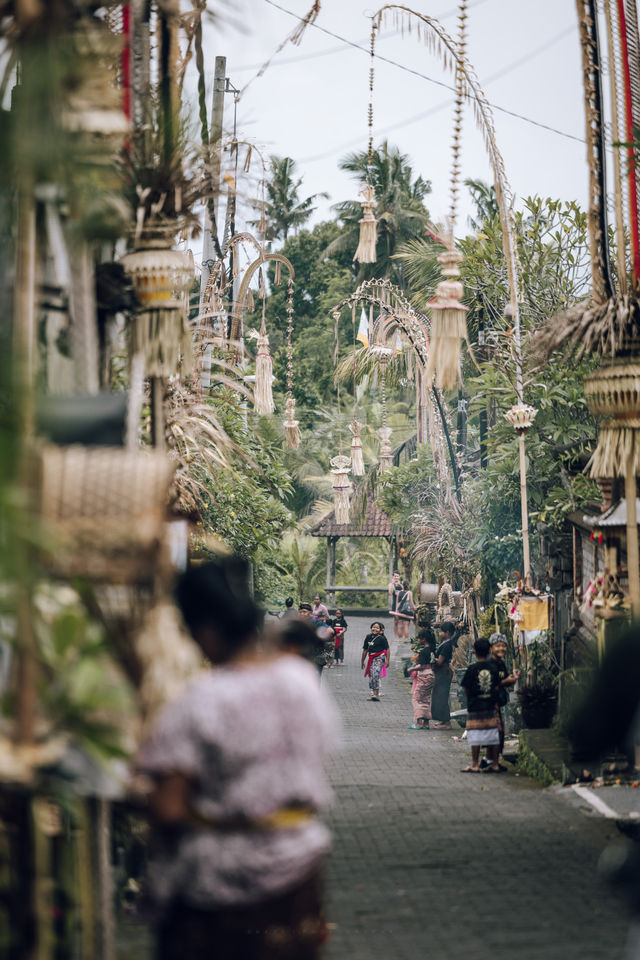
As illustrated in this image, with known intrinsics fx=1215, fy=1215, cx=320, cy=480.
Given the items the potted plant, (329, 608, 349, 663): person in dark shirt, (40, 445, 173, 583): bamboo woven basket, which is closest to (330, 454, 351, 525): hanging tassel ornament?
(329, 608, 349, 663): person in dark shirt

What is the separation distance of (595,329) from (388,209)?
127 ft

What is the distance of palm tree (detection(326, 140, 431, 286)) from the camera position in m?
45.8

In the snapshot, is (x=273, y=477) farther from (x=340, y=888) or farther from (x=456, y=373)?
(x=340, y=888)

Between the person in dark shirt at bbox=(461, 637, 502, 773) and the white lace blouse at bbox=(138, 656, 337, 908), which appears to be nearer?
the white lace blouse at bbox=(138, 656, 337, 908)

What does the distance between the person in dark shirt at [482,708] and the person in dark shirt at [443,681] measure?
4245 millimetres

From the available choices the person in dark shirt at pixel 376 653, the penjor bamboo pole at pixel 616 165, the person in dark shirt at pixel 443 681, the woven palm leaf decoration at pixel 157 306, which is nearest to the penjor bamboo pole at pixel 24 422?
the woven palm leaf decoration at pixel 157 306

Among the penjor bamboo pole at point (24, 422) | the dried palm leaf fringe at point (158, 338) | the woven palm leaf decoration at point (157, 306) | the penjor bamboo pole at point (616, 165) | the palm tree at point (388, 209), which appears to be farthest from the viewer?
the palm tree at point (388, 209)

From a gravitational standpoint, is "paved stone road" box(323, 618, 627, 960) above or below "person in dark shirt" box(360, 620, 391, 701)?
above

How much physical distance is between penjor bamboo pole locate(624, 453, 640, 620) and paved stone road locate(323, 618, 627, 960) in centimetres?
167

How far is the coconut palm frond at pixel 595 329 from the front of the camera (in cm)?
881

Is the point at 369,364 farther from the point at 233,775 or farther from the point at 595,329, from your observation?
the point at 233,775

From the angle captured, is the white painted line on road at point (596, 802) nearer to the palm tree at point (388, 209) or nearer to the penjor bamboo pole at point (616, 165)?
the penjor bamboo pole at point (616, 165)

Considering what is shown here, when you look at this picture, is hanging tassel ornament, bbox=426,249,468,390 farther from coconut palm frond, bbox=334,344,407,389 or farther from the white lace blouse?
coconut palm frond, bbox=334,344,407,389

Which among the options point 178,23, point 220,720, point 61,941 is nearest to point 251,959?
point 220,720
